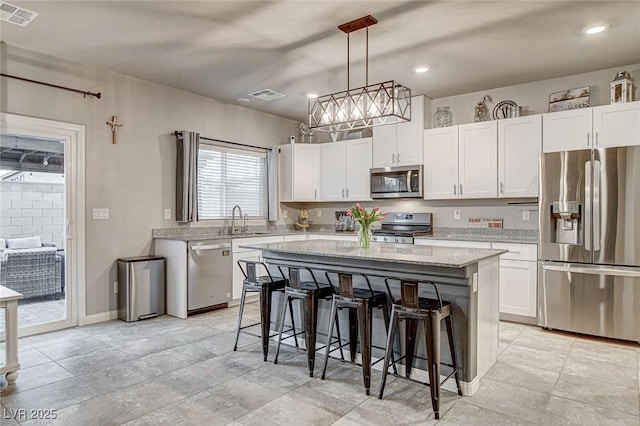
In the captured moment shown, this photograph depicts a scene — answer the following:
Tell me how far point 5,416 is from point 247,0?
3.10 m

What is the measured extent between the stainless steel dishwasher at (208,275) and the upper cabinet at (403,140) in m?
2.43

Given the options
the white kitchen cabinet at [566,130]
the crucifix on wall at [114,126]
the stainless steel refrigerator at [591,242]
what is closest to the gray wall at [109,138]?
the crucifix on wall at [114,126]

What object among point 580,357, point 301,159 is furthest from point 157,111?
point 580,357

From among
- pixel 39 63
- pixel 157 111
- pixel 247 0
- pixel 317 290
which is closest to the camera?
pixel 247 0

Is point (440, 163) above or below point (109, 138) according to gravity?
below

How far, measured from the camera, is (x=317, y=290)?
10.2 feet

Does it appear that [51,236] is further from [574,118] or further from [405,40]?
[574,118]

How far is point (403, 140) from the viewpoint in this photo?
5.39 metres

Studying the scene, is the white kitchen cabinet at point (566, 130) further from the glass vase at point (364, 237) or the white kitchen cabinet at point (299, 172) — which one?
the white kitchen cabinet at point (299, 172)

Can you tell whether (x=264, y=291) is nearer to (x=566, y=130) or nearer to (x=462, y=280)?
(x=462, y=280)

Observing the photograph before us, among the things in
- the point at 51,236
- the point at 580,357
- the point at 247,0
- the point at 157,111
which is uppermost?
the point at 247,0

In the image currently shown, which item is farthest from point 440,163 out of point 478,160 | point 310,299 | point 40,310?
point 40,310

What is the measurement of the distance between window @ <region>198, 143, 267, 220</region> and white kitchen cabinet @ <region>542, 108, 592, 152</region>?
3.87m

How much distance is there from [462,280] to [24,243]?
158 inches
